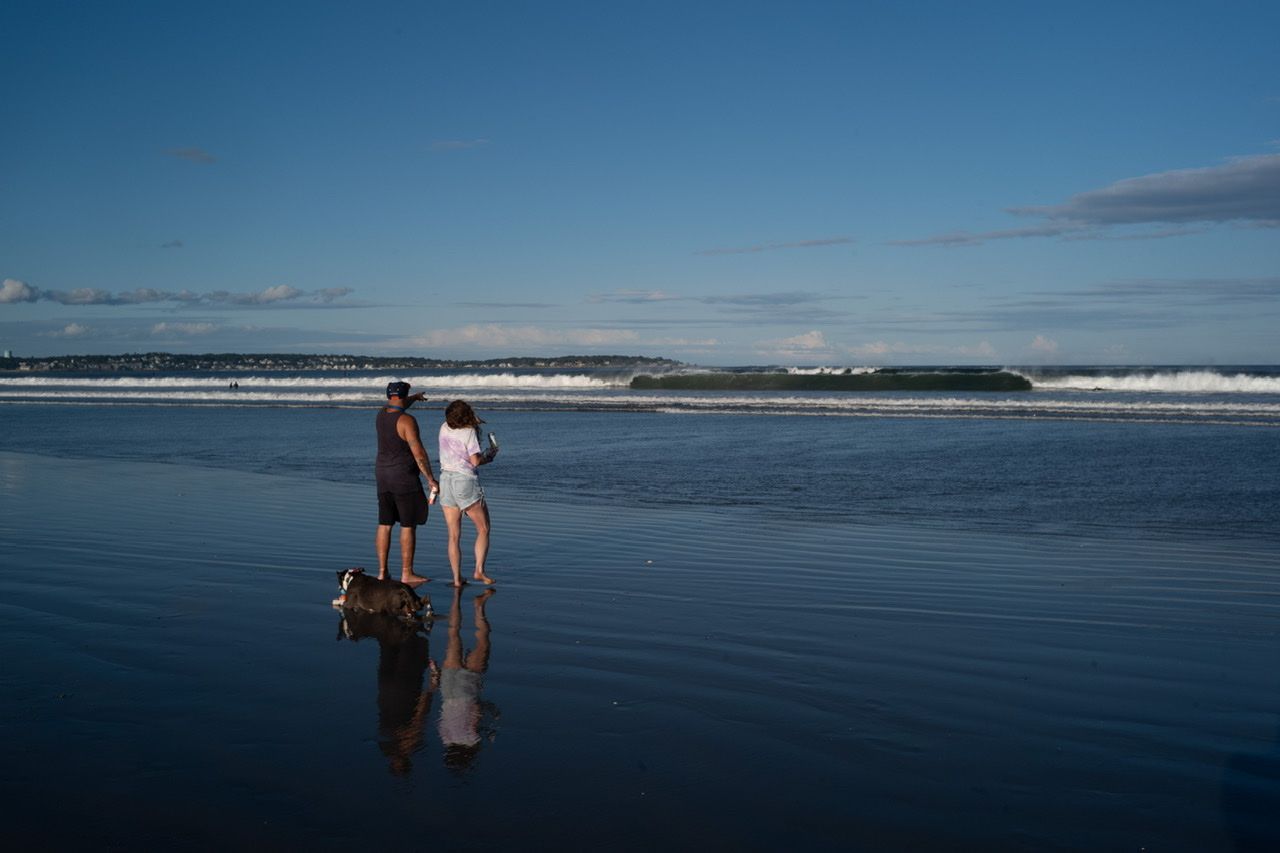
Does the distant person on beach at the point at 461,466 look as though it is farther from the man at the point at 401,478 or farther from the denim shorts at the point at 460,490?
the man at the point at 401,478

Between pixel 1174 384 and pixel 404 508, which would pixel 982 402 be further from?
→ pixel 404 508

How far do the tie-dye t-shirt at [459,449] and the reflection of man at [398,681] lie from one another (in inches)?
76.1

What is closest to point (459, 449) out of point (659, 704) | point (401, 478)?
point (401, 478)

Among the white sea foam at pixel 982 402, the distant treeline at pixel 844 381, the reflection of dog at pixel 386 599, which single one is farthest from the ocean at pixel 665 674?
the distant treeline at pixel 844 381

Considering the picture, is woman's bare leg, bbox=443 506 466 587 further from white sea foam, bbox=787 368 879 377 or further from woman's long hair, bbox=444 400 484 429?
white sea foam, bbox=787 368 879 377

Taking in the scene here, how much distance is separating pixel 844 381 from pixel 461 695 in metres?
65.4

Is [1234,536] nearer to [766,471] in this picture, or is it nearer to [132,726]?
[766,471]

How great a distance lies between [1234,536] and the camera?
37.2 ft

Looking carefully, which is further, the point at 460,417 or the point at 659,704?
the point at 460,417

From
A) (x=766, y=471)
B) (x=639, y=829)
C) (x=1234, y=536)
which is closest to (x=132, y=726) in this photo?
(x=639, y=829)

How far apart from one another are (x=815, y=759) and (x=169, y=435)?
1072 inches

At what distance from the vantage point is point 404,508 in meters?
8.85

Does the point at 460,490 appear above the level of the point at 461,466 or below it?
below

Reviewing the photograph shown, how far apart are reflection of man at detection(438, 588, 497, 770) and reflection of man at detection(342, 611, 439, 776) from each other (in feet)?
0.35
